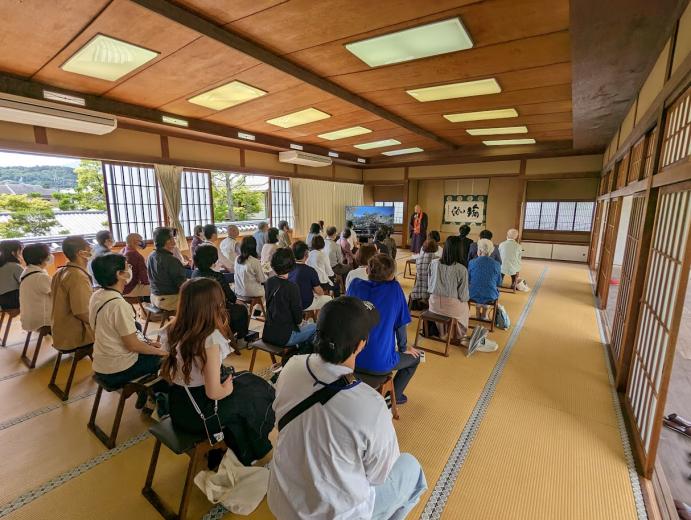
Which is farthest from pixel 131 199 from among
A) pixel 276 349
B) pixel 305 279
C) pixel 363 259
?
pixel 276 349

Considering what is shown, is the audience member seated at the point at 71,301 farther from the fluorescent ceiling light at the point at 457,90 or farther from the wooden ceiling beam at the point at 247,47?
the fluorescent ceiling light at the point at 457,90

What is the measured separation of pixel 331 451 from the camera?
2.88ft

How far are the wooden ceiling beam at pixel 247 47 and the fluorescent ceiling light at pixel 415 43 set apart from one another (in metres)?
0.64

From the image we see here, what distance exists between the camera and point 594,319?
4.15m

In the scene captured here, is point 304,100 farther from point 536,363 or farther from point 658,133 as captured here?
point 536,363

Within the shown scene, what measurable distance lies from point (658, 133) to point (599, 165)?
6126 millimetres

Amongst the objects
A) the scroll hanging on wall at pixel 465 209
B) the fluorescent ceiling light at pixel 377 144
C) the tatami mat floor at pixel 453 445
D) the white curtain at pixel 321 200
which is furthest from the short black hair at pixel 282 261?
the scroll hanging on wall at pixel 465 209

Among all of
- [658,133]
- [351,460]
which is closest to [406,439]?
[351,460]

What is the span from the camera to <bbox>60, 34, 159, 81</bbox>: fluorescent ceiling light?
2484 millimetres

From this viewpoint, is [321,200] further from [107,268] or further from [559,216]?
[107,268]

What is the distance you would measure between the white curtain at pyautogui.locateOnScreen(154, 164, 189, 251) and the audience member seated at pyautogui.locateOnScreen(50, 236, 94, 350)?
339 centimetres

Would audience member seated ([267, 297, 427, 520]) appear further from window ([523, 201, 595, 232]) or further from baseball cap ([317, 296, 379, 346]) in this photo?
window ([523, 201, 595, 232])

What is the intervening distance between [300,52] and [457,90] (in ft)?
6.42

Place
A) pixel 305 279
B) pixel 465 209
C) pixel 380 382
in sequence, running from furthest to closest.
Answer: pixel 465 209 → pixel 305 279 → pixel 380 382
